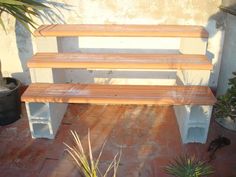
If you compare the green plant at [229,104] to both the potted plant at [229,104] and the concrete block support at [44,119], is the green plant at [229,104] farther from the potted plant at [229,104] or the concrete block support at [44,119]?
the concrete block support at [44,119]

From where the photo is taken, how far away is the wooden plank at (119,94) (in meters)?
2.73

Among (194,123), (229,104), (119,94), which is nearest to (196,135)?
(194,123)

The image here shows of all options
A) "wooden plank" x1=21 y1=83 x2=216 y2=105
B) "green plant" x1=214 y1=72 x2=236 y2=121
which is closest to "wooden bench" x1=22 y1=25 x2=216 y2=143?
"wooden plank" x1=21 y1=83 x2=216 y2=105

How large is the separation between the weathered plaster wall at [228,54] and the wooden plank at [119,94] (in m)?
0.45

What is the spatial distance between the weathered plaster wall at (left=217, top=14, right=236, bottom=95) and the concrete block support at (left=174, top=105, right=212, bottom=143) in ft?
1.64

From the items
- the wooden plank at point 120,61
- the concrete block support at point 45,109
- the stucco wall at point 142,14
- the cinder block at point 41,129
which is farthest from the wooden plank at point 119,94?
the stucco wall at point 142,14

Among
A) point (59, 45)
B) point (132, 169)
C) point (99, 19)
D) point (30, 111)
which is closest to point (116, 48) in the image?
point (99, 19)

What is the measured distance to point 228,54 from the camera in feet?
10.3

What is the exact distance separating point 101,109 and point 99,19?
1068 millimetres

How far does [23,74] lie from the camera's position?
12.3ft

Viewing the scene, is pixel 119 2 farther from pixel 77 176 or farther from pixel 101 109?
pixel 77 176

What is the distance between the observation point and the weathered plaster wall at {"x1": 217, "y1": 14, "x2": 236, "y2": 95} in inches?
120

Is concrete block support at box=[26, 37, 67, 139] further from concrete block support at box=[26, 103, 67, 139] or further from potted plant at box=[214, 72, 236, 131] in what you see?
potted plant at box=[214, 72, 236, 131]

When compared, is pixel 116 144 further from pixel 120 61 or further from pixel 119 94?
pixel 120 61
